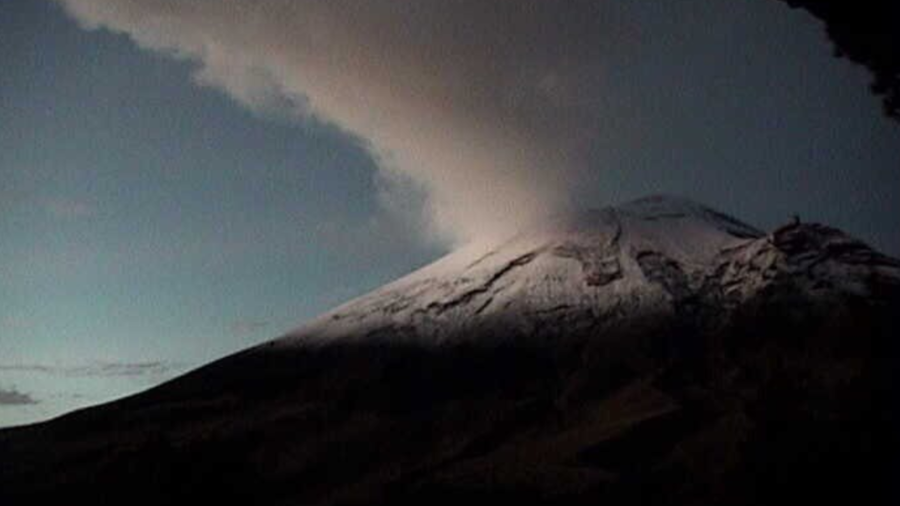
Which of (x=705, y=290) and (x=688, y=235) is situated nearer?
(x=705, y=290)

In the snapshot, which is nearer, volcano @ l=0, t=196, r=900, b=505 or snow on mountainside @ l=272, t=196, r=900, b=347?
volcano @ l=0, t=196, r=900, b=505

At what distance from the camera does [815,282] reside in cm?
9394

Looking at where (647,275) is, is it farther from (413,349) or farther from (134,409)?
(134,409)

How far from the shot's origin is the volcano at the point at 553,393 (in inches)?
898

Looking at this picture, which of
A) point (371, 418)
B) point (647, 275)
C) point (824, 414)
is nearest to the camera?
point (824, 414)

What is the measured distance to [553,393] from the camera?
81.4 meters

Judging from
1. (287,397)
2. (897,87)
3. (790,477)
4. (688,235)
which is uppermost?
(688,235)

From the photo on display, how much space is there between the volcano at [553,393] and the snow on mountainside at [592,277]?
43 centimetres

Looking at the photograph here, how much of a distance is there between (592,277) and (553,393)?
2867cm

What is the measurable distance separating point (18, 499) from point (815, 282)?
300 feet

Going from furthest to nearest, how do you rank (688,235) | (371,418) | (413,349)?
(688,235) → (413,349) → (371,418)

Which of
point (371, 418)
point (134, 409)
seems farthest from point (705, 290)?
point (134, 409)

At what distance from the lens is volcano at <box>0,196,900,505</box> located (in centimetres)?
2280

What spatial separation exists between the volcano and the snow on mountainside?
0.43m
